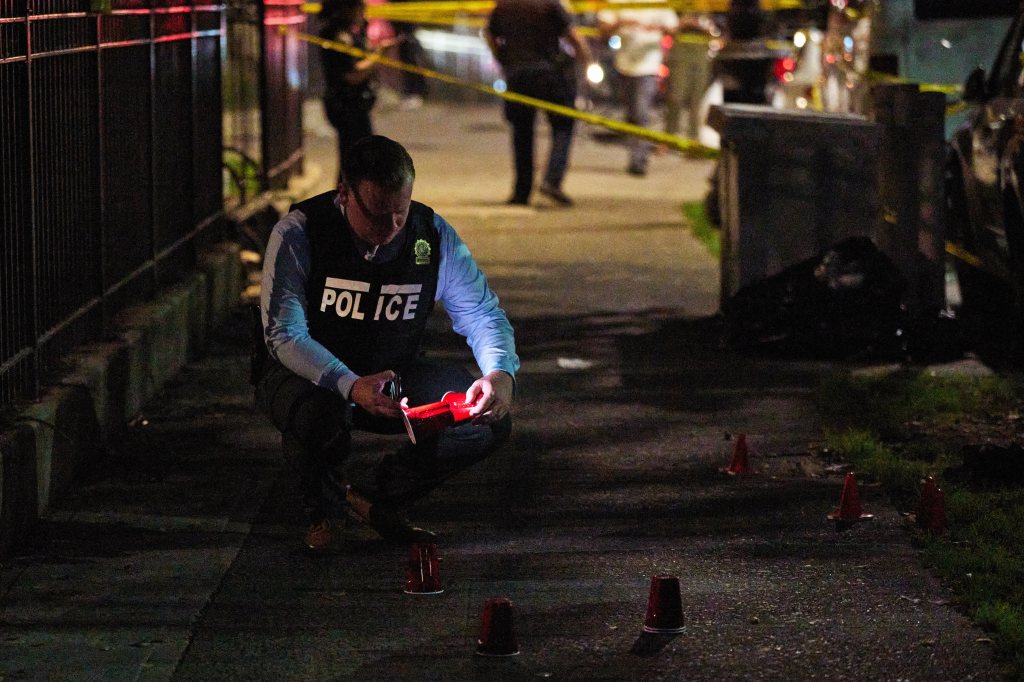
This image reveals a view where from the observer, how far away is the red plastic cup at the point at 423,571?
17.8 ft

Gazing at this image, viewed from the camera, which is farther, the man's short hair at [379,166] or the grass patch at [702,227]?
the grass patch at [702,227]

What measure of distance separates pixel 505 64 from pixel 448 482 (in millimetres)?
9007

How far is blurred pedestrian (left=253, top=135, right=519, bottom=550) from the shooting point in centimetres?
556

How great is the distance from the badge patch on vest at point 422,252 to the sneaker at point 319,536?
906 millimetres

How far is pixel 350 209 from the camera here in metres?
5.65

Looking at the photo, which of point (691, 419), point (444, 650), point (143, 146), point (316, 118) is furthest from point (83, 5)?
point (316, 118)

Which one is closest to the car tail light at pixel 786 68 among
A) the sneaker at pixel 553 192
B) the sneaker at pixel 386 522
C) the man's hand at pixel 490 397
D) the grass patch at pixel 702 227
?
the grass patch at pixel 702 227

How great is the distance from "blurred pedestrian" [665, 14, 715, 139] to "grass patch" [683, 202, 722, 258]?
3.94 meters

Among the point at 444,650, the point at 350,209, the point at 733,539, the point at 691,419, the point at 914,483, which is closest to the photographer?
the point at 444,650

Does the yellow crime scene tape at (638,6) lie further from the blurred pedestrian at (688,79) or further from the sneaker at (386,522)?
the sneaker at (386,522)

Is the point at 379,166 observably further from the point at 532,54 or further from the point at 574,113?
the point at 532,54

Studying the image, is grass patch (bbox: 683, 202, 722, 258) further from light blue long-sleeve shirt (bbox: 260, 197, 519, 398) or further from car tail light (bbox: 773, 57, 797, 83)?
light blue long-sleeve shirt (bbox: 260, 197, 519, 398)

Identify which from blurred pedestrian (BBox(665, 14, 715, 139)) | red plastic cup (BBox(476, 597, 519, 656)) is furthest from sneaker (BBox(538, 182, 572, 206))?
red plastic cup (BBox(476, 597, 519, 656))

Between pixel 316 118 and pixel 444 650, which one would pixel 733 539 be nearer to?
pixel 444 650
